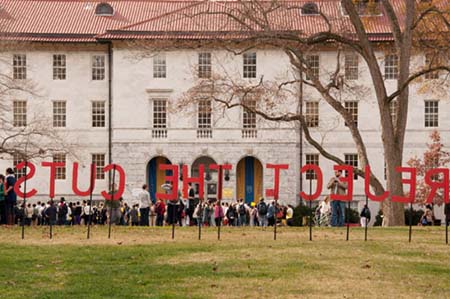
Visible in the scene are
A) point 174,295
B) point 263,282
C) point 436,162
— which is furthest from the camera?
point 436,162

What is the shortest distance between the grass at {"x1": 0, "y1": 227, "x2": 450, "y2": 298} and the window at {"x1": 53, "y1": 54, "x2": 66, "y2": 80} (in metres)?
40.6

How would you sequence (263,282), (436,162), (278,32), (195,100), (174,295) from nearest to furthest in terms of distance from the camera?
(174,295), (263,282), (278,32), (195,100), (436,162)

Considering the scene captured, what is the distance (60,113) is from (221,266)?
156 feet

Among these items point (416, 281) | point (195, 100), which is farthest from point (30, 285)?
point (195, 100)

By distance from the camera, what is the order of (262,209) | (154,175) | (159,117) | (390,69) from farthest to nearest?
(154,175), (159,117), (390,69), (262,209)

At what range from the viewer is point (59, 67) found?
69.1 meters

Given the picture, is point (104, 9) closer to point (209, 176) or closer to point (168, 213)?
point (209, 176)

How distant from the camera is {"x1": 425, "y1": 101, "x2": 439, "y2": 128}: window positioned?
67.9 m

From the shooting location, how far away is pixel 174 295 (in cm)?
1944

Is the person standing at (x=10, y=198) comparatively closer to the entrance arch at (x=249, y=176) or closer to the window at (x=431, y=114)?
the entrance arch at (x=249, y=176)

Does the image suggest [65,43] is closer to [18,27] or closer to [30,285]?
[18,27]

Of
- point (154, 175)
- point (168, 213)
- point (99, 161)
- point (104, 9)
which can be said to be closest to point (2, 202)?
point (168, 213)

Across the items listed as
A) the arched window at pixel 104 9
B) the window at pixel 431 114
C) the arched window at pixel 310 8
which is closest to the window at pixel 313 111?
the arched window at pixel 310 8

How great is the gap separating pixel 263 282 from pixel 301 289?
0.84 meters
